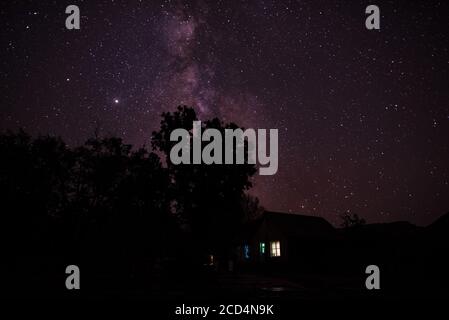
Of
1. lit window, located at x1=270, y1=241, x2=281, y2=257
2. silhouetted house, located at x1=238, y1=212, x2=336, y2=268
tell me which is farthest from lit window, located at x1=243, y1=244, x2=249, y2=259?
lit window, located at x1=270, y1=241, x2=281, y2=257

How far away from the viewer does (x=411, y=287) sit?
755 inches

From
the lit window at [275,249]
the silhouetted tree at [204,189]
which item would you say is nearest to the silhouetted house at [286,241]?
the lit window at [275,249]

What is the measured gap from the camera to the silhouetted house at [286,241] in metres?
38.6

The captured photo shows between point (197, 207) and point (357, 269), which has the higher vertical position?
point (197, 207)

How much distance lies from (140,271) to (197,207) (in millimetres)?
11095

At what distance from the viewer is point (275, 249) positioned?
131 feet

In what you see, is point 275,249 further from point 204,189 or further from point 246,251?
point 204,189

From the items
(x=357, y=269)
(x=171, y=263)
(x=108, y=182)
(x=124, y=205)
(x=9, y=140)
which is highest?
(x=9, y=140)

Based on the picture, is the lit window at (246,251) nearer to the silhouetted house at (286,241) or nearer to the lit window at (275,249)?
the silhouetted house at (286,241)

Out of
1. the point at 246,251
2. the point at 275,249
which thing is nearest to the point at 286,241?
the point at 275,249

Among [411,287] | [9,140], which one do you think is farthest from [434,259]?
[9,140]

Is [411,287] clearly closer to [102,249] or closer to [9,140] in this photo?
[102,249]

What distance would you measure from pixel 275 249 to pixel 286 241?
191cm

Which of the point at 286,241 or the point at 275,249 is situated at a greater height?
the point at 286,241
